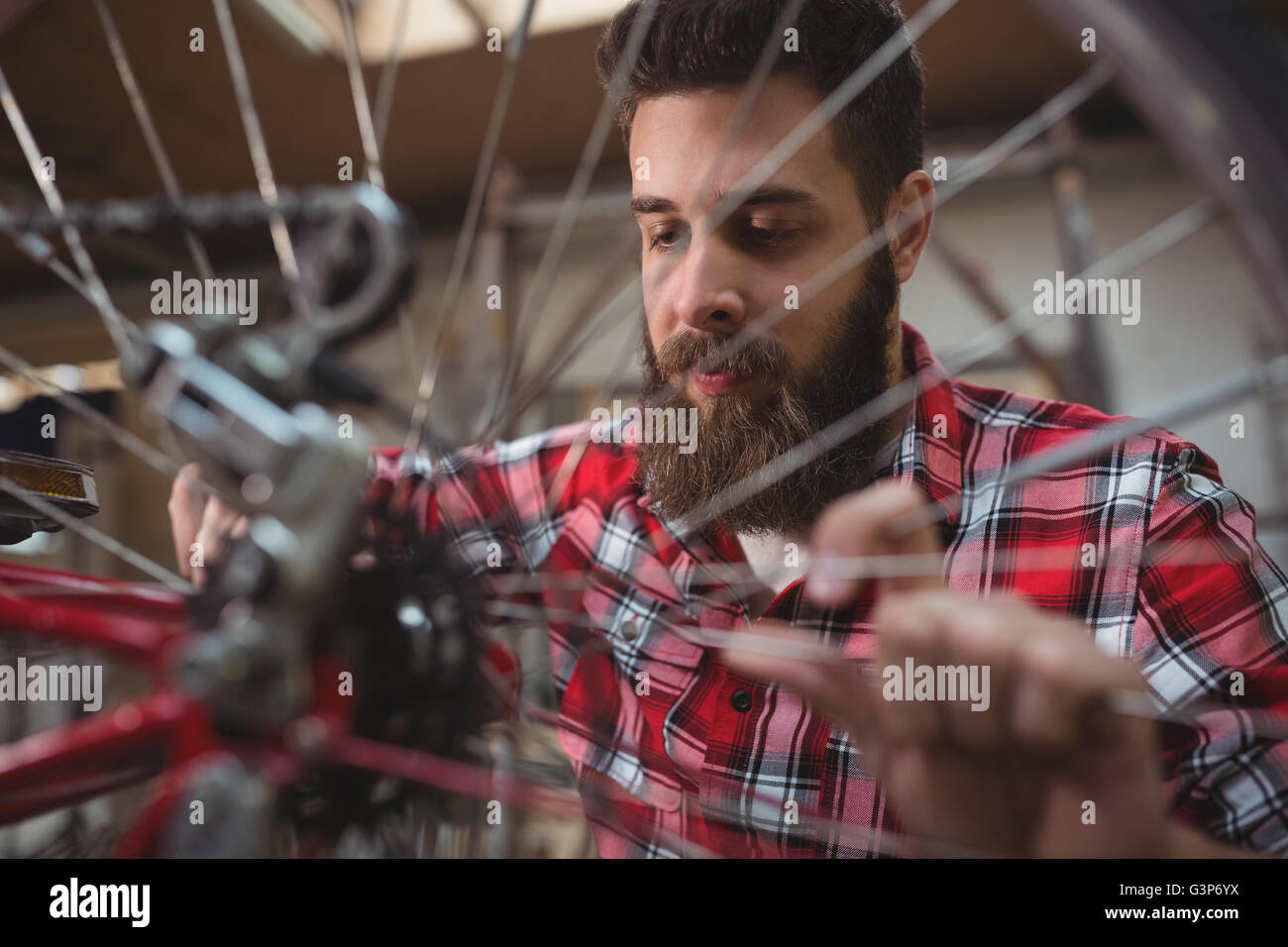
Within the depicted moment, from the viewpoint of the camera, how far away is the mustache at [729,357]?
492mm

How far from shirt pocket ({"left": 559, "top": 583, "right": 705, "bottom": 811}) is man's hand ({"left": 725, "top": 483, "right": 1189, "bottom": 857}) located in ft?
0.68

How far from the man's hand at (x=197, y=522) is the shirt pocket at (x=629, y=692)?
0.24 meters

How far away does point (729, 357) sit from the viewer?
0.49m

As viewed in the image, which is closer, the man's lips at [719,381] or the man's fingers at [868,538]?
the man's fingers at [868,538]

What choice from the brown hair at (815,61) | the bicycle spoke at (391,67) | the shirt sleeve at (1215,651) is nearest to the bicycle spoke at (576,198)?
the brown hair at (815,61)

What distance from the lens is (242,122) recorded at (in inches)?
42.6

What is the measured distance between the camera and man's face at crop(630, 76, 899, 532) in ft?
1.56

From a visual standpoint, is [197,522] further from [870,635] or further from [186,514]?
[870,635]

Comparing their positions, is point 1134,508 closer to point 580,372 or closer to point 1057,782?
point 1057,782

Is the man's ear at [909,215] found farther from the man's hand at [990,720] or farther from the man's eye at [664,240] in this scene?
the man's hand at [990,720]

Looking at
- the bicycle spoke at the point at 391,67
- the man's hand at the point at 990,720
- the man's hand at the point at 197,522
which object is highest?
the bicycle spoke at the point at 391,67

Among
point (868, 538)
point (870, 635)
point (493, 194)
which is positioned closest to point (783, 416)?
point (870, 635)
